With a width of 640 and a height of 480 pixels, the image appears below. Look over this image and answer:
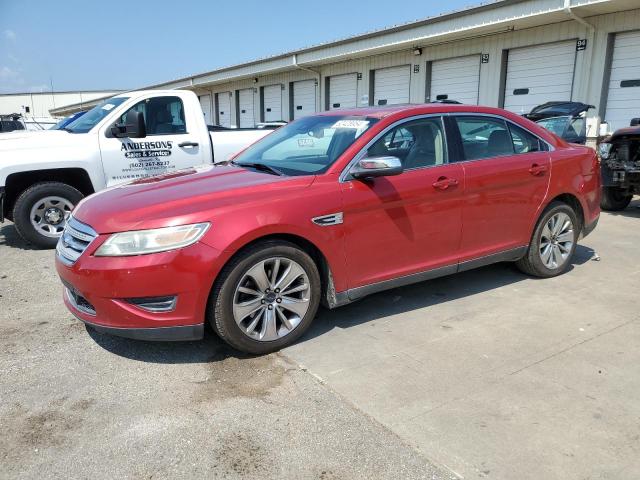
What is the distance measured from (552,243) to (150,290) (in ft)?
12.6

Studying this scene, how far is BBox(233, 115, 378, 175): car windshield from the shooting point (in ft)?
13.0

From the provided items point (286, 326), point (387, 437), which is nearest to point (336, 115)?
point (286, 326)

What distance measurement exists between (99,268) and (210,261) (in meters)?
0.68

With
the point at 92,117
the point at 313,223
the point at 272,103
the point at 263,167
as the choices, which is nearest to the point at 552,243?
the point at 313,223

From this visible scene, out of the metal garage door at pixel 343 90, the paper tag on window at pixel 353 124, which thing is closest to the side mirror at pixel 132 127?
the paper tag on window at pixel 353 124

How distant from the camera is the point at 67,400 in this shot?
3.07 meters

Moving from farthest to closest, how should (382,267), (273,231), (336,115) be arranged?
(336,115)
(382,267)
(273,231)

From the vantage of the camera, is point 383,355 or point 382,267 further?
point 382,267

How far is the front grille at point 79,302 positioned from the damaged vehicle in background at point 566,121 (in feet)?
28.1

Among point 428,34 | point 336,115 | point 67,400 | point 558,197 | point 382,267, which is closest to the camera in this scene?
point 67,400

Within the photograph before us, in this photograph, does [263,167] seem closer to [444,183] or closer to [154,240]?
[154,240]

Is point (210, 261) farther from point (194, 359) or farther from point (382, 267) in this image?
point (382, 267)

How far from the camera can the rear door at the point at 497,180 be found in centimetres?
436

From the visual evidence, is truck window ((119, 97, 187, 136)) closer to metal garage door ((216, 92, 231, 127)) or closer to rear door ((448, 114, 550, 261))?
rear door ((448, 114, 550, 261))
